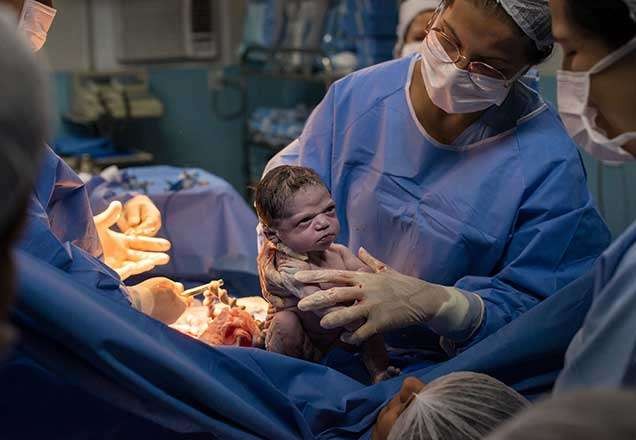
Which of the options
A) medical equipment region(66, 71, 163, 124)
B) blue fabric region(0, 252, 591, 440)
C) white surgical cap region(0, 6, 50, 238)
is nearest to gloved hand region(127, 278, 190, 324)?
blue fabric region(0, 252, 591, 440)

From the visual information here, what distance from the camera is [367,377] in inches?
78.6

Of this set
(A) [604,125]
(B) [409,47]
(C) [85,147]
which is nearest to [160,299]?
(A) [604,125]

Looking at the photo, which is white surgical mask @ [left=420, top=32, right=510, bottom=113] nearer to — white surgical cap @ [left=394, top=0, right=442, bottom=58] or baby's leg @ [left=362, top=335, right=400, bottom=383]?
baby's leg @ [left=362, top=335, right=400, bottom=383]

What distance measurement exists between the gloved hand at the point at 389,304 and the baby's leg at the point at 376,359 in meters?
0.15

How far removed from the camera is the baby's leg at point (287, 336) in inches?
78.5

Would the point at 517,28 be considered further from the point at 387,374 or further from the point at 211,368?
the point at 211,368

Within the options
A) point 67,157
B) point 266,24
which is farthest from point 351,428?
point 266,24

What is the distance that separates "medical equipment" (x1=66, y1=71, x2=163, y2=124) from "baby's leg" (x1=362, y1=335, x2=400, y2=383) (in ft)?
14.8

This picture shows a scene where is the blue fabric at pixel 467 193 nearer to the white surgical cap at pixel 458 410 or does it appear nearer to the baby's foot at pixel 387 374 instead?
the baby's foot at pixel 387 374

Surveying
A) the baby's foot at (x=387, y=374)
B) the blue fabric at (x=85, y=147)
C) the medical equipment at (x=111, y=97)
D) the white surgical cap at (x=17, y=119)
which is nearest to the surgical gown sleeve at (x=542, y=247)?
the baby's foot at (x=387, y=374)

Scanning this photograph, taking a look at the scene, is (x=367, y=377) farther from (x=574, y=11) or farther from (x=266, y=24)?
(x=266, y=24)

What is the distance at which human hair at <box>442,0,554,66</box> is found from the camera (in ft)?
6.14

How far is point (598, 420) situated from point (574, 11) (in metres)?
0.83

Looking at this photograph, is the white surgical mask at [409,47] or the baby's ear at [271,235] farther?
the white surgical mask at [409,47]
